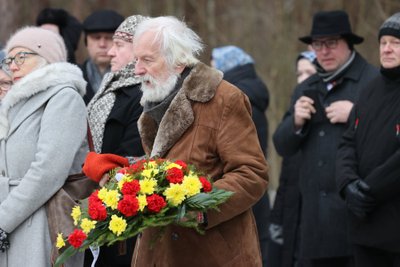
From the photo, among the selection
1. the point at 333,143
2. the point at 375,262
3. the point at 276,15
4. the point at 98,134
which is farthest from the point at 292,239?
the point at 276,15

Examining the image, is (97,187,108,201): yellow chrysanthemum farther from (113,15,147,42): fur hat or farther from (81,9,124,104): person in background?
(81,9,124,104): person in background

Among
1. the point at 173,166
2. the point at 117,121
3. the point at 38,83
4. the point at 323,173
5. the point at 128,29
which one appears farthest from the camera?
the point at 323,173

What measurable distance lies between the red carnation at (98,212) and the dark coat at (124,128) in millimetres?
1383

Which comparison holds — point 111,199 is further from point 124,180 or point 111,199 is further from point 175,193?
point 175,193

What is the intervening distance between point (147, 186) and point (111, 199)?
195mm

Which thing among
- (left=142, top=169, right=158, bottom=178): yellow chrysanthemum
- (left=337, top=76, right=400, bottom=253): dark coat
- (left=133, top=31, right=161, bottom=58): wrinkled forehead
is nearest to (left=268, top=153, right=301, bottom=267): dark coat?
(left=337, top=76, right=400, bottom=253): dark coat

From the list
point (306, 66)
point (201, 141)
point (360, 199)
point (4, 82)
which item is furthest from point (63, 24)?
point (201, 141)

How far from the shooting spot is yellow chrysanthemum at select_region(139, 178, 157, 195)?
4.53 meters

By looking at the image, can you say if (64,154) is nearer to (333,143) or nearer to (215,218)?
(215,218)

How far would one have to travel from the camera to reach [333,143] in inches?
280

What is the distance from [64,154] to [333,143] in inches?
97.7

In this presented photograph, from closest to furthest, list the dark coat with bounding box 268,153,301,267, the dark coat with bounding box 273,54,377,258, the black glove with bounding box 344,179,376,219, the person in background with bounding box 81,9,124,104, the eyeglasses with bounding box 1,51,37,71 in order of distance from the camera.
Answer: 1. the eyeglasses with bounding box 1,51,37,71
2. the black glove with bounding box 344,179,376,219
3. the dark coat with bounding box 273,54,377,258
4. the person in background with bounding box 81,9,124,104
5. the dark coat with bounding box 268,153,301,267

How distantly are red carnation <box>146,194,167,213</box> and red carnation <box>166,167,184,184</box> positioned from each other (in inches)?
4.2

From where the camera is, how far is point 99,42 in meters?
7.69
